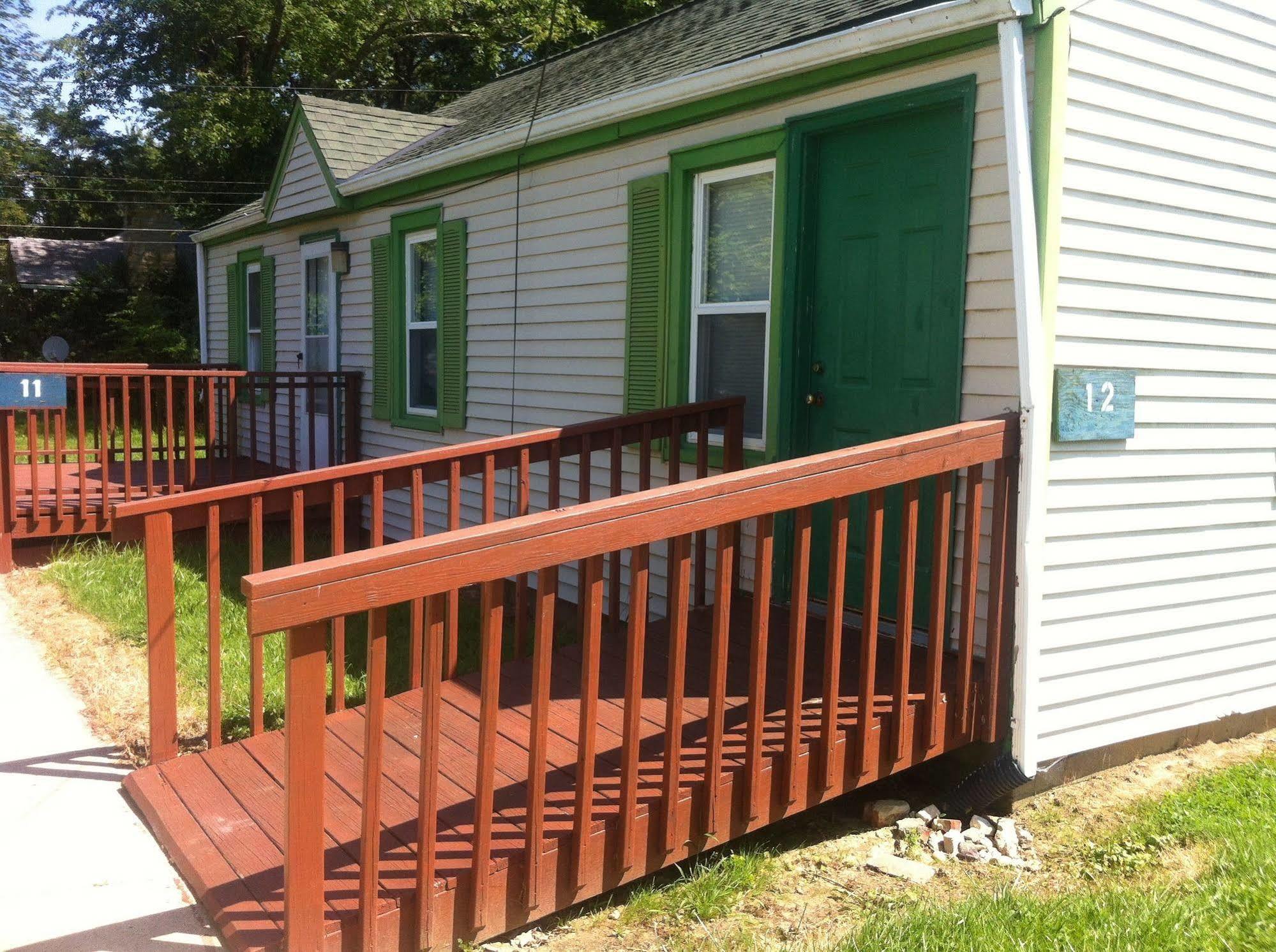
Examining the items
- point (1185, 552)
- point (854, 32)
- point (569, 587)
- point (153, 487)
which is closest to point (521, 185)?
point (569, 587)

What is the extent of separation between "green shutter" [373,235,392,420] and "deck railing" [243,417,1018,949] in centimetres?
540

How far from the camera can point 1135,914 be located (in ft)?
10.1

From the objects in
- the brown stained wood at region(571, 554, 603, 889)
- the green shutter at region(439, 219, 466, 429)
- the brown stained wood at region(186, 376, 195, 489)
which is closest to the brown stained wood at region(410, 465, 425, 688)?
the brown stained wood at region(571, 554, 603, 889)

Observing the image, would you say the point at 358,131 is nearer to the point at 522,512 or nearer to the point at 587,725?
the point at 522,512

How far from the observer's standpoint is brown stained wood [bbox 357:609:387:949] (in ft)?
8.28

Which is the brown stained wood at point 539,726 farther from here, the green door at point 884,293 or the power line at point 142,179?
the power line at point 142,179

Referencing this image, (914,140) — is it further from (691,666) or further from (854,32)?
(691,666)

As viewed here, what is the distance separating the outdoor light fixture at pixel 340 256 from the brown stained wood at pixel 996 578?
696cm

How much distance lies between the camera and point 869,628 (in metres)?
3.39

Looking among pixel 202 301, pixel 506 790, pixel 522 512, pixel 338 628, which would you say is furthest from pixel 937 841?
pixel 202 301

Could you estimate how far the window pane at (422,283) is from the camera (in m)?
8.31

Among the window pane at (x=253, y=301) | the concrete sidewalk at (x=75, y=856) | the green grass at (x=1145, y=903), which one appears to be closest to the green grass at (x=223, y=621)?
the concrete sidewalk at (x=75, y=856)

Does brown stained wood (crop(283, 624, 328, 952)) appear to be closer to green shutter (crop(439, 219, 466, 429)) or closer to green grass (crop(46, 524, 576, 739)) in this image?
green grass (crop(46, 524, 576, 739))

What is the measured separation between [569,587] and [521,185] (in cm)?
259
